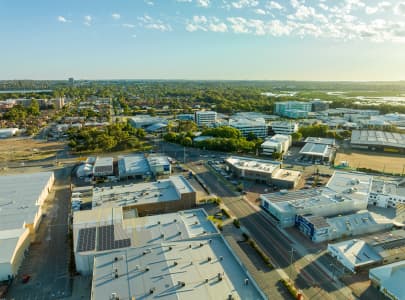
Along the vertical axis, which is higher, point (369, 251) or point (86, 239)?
point (86, 239)

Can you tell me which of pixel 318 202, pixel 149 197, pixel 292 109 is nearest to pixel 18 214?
pixel 149 197

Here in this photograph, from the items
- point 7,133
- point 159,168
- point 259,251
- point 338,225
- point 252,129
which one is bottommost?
point 259,251

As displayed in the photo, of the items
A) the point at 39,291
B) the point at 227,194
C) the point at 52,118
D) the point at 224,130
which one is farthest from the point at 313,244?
the point at 52,118

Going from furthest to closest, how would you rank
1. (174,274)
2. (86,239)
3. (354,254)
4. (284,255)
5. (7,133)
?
(7,133) → (284,255) → (354,254) → (86,239) → (174,274)

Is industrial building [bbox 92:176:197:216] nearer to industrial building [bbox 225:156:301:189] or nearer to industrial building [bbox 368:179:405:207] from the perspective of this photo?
industrial building [bbox 225:156:301:189]

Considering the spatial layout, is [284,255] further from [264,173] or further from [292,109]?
[292,109]

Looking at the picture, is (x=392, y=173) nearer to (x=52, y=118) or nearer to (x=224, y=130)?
(x=224, y=130)
